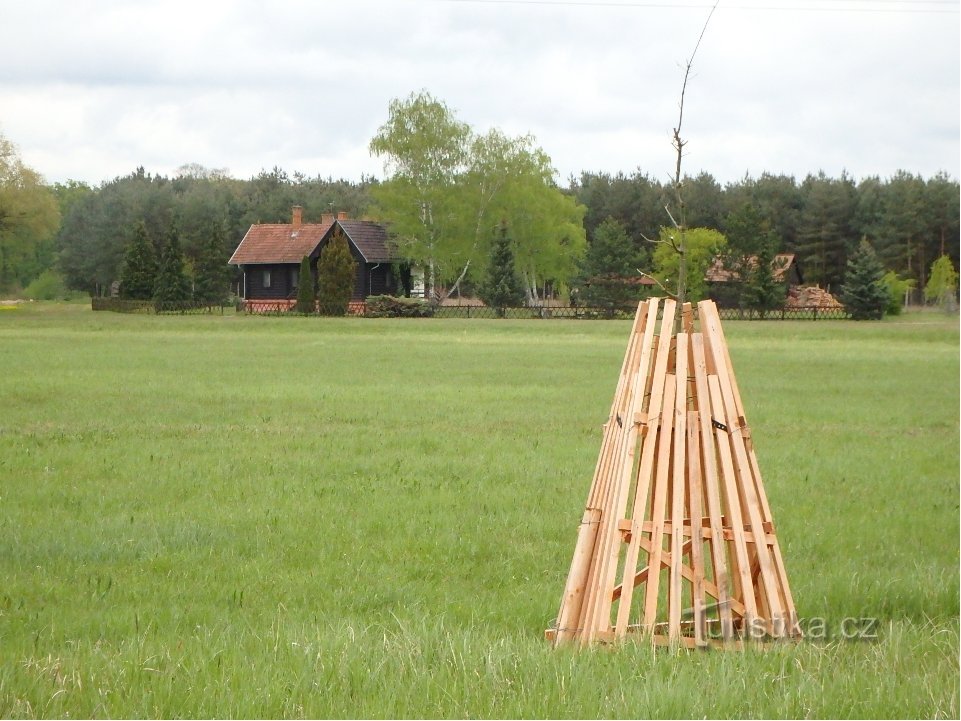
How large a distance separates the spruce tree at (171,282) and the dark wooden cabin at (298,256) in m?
5.26

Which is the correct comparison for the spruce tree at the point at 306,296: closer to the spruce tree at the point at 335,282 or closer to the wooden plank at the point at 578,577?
the spruce tree at the point at 335,282

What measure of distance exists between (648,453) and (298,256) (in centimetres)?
7408

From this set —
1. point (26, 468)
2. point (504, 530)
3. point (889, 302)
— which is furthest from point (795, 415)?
point (889, 302)

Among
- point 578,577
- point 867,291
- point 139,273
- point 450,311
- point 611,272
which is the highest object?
point 611,272

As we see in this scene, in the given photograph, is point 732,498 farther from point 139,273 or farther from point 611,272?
point 139,273

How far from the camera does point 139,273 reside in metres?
74.9

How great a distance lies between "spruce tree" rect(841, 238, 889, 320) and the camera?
6550cm

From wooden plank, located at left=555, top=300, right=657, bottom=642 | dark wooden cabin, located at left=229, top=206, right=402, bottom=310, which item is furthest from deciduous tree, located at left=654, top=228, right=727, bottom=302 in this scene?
wooden plank, located at left=555, top=300, right=657, bottom=642

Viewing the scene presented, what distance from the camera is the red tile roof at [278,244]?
78500mm

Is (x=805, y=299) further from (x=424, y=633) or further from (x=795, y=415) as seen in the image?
(x=424, y=633)

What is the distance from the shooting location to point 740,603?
565 cm

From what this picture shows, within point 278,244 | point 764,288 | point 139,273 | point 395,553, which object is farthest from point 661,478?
point 278,244

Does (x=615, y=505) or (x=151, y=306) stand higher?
(x=615, y=505)

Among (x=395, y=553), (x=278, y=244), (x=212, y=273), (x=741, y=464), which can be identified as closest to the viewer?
(x=741, y=464)
